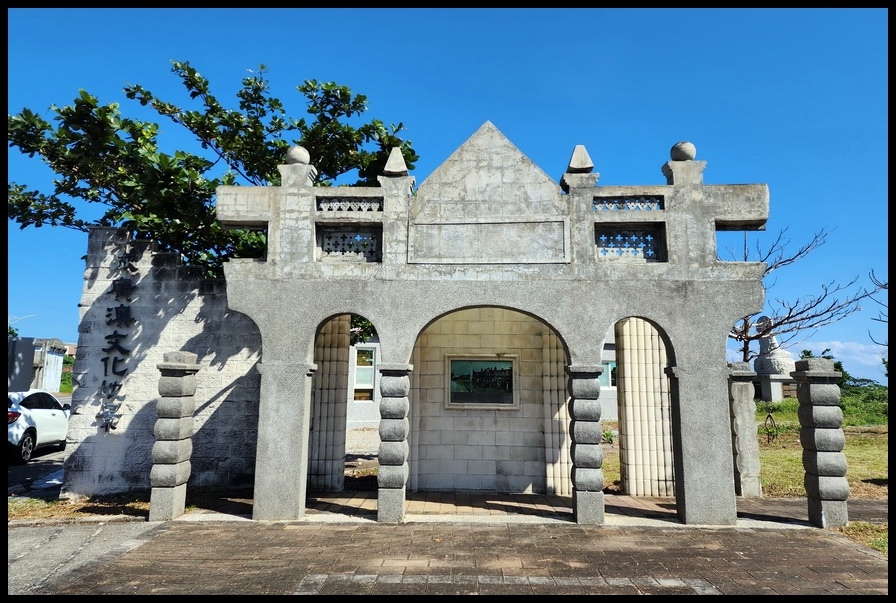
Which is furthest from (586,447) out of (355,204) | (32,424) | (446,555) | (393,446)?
(32,424)

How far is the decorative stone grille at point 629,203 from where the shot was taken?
7.80 meters

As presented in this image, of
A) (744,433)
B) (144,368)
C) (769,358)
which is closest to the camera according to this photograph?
(744,433)

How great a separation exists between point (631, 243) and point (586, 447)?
302 cm

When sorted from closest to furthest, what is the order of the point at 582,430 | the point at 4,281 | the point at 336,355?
the point at 4,281 → the point at 582,430 → the point at 336,355

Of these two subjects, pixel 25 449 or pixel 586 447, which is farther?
pixel 25 449

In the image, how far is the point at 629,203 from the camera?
7840 millimetres

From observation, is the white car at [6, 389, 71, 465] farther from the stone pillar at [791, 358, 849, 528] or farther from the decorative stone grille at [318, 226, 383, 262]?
the stone pillar at [791, 358, 849, 528]

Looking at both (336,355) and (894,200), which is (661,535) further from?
(336,355)

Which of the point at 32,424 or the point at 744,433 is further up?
the point at 744,433

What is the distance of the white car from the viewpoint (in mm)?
12516

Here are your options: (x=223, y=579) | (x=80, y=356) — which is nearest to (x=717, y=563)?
(x=223, y=579)

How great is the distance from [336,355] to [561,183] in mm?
4737

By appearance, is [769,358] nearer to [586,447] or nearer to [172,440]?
[586,447]
